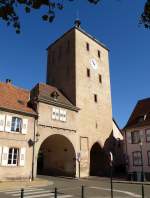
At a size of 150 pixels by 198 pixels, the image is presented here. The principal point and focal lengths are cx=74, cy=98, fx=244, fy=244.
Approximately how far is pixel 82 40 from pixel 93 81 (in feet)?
21.6

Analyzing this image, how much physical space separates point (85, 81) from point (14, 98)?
38.6 feet

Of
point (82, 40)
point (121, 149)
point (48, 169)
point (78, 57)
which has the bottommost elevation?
point (48, 169)

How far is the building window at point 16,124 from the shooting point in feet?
77.9

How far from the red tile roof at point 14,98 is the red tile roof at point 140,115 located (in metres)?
14.4

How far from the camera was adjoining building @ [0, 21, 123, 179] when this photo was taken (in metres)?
23.6

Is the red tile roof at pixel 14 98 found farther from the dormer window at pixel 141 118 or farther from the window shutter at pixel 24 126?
the dormer window at pixel 141 118

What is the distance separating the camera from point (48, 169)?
33688mm

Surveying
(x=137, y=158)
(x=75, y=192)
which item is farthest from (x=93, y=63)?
(x=75, y=192)

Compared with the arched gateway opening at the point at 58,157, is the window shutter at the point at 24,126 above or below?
above

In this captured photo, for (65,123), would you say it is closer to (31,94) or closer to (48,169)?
(31,94)

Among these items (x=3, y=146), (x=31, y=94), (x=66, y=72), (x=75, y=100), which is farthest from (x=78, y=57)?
(x=3, y=146)

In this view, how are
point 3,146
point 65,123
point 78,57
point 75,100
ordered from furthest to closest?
point 78,57 → point 75,100 → point 65,123 → point 3,146

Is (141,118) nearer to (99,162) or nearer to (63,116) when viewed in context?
(99,162)

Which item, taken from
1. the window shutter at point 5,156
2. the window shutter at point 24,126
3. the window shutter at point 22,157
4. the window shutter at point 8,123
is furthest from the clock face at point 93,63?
the window shutter at point 5,156
